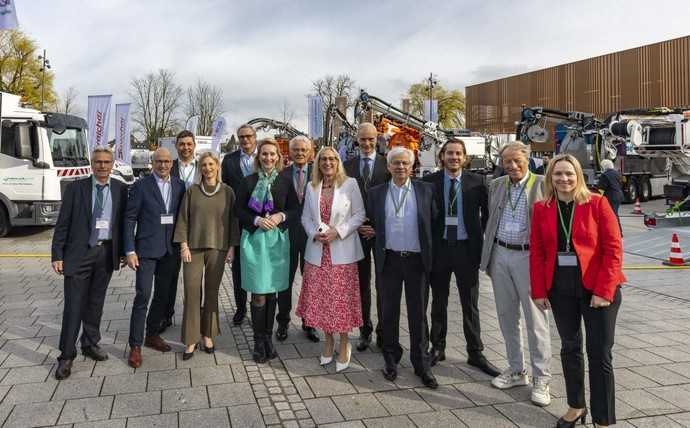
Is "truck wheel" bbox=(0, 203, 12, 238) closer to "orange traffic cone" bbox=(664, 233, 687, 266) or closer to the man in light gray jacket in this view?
the man in light gray jacket

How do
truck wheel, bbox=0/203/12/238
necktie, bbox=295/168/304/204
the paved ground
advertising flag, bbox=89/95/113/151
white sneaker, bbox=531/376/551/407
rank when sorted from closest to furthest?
the paved ground → white sneaker, bbox=531/376/551/407 → necktie, bbox=295/168/304/204 → truck wheel, bbox=0/203/12/238 → advertising flag, bbox=89/95/113/151

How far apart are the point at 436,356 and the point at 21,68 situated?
4265cm

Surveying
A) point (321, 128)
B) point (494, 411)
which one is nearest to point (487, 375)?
point (494, 411)

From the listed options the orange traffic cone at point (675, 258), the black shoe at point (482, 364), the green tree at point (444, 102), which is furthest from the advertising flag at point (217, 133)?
the green tree at point (444, 102)

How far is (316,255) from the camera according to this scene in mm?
4434

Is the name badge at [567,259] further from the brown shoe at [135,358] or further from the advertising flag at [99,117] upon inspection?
the advertising flag at [99,117]

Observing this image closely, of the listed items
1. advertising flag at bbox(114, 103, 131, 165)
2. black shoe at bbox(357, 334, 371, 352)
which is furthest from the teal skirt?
advertising flag at bbox(114, 103, 131, 165)

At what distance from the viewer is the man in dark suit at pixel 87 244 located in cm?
433

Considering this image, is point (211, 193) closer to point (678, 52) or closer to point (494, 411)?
point (494, 411)

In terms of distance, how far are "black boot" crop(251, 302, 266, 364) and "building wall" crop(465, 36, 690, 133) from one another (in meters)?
49.0

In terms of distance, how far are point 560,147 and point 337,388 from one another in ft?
55.9

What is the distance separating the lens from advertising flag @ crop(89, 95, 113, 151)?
18094mm

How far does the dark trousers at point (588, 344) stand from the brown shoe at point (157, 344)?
10.5ft

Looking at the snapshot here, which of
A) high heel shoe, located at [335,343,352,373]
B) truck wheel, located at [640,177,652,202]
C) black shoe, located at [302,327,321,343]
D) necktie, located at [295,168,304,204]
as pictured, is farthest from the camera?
truck wheel, located at [640,177,652,202]
